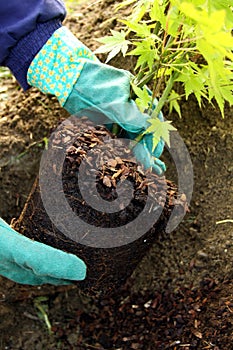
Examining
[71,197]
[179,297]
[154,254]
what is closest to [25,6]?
[71,197]

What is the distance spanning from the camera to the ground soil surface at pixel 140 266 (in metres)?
1.72

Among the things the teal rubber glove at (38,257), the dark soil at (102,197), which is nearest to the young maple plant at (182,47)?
the dark soil at (102,197)

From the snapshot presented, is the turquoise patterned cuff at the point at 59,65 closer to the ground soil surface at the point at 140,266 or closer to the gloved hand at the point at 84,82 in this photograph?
the gloved hand at the point at 84,82

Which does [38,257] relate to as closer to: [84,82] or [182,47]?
[84,82]

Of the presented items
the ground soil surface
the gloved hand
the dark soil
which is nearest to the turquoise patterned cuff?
the gloved hand

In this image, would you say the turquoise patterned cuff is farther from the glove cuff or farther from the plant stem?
the plant stem

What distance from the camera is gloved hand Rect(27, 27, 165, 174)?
155 cm

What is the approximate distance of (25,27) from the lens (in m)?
1.57

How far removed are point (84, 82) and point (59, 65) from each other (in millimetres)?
89

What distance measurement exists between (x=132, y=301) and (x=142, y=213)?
47cm

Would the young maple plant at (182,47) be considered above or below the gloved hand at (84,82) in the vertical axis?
above

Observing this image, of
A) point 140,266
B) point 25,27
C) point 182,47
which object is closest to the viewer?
point 182,47

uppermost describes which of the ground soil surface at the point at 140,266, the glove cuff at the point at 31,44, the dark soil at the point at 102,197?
the glove cuff at the point at 31,44

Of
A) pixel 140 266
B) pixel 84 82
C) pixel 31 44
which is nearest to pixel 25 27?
pixel 31 44
